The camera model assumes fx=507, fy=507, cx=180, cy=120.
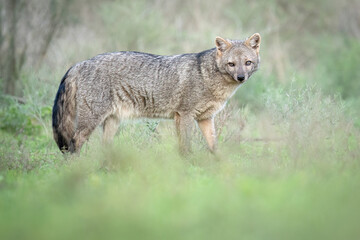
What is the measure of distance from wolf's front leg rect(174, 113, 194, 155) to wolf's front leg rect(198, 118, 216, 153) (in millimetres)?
277

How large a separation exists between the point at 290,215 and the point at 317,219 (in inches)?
8.5

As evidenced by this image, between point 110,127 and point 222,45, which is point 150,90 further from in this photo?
point 222,45

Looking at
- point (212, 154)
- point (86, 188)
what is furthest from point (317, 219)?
point (212, 154)

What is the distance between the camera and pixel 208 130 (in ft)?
26.1

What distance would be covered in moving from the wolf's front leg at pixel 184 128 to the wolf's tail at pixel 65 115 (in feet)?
5.26

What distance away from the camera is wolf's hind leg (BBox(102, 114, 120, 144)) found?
807 cm

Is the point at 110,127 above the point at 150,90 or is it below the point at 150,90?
below

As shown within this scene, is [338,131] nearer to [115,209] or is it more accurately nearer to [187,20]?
[115,209]

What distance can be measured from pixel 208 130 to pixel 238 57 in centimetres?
122

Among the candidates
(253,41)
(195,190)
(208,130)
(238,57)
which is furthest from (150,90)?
(195,190)

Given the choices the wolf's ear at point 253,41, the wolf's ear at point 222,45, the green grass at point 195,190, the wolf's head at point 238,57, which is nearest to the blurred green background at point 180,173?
the green grass at point 195,190

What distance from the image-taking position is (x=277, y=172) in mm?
5535

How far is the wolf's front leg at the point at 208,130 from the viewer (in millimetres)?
7887

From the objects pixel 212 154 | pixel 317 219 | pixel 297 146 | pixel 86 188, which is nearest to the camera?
Result: pixel 317 219
